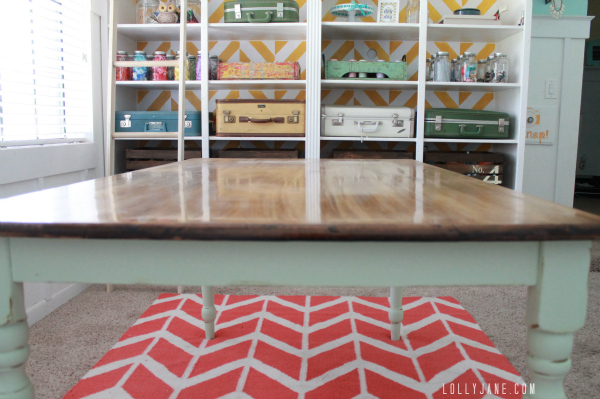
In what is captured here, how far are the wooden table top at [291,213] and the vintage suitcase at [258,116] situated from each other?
202cm

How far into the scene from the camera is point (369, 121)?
10.0ft

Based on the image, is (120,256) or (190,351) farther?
(190,351)

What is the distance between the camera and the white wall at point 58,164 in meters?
1.99

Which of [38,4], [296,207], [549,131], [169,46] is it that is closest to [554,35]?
[549,131]

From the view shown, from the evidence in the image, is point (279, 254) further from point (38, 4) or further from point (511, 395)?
point (38, 4)

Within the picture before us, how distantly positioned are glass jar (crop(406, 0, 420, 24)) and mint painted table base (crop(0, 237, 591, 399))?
9.09 feet

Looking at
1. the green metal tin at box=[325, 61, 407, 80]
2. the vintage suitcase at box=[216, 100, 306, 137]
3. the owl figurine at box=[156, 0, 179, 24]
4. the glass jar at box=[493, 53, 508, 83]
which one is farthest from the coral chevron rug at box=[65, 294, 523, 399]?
the owl figurine at box=[156, 0, 179, 24]

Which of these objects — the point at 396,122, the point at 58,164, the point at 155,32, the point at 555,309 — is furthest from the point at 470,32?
the point at 555,309

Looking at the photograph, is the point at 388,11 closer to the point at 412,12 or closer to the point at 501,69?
the point at 412,12

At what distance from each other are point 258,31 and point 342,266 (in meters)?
2.78

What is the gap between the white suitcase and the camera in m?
3.05

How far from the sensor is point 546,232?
62 centimetres

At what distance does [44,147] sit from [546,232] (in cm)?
220

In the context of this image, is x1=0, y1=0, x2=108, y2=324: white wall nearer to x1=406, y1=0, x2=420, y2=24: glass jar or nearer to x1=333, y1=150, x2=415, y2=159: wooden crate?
x1=333, y1=150, x2=415, y2=159: wooden crate
